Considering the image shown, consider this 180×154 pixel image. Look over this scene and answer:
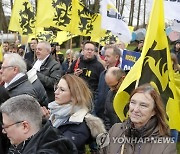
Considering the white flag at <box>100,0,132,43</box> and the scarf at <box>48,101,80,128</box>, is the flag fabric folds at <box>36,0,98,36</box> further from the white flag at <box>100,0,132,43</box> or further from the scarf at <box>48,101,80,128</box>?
the scarf at <box>48,101,80,128</box>

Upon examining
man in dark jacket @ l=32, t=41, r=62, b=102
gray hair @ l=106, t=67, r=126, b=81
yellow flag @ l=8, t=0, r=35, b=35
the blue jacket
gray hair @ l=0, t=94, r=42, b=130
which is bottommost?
the blue jacket

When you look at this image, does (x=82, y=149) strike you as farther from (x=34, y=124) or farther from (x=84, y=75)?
(x=84, y=75)

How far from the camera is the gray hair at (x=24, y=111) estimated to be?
266cm

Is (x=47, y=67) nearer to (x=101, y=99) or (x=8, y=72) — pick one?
(x=101, y=99)

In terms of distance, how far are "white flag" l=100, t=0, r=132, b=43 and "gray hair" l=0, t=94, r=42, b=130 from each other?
16.7ft

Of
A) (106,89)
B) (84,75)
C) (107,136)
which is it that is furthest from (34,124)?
(84,75)

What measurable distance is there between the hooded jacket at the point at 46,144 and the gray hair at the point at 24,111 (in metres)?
0.10

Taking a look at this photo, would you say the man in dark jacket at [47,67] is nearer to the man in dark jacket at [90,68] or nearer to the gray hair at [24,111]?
the man in dark jacket at [90,68]

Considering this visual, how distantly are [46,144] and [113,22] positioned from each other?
5.49 metres

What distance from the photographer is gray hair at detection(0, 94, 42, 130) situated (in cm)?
266

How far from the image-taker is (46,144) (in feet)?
8.25

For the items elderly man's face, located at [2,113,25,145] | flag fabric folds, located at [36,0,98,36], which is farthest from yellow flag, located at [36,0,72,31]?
elderly man's face, located at [2,113,25,145]

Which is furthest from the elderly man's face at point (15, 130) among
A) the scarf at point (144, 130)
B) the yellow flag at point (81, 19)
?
the yellow flag at point (81, 19)

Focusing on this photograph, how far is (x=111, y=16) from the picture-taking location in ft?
25.7
